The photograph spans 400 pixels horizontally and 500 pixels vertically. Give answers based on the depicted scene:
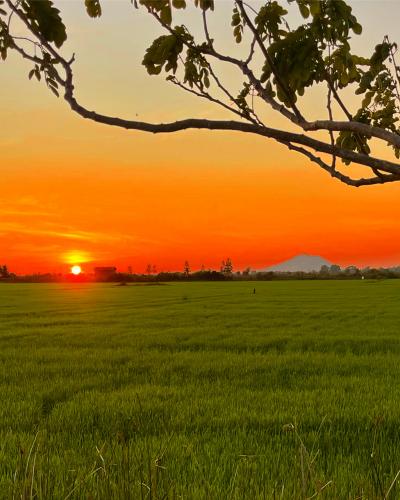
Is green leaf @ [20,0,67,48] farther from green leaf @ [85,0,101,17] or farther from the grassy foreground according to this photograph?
the grassy foreground

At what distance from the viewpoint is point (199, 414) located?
688 centimetres

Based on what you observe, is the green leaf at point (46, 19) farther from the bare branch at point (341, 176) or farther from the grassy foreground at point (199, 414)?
the grassy foreground at point (199, 414)

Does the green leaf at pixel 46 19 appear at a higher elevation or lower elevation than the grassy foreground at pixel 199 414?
higher

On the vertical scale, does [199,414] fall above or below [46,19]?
below

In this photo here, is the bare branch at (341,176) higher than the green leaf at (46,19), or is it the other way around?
the green leaf at (46,19)

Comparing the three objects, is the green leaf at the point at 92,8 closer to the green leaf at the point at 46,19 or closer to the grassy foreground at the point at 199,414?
the green leaf at the point at 46,19

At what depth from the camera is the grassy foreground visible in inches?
136

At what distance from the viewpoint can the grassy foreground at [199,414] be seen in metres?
3.44

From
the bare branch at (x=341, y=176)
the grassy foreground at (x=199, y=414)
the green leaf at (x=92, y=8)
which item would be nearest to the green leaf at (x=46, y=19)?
the green leaf at (x=92, y=8)

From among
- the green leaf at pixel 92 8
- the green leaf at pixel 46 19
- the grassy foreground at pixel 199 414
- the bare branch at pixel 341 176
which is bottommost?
the grassy foreground at pixel 199 414

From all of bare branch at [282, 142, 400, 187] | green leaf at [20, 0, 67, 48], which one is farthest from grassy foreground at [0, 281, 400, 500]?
green leaf at [20, 0, 67, 48]

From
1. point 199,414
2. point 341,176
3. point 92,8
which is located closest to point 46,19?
point 92,8

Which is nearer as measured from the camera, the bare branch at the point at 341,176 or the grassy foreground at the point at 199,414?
the bare branch at the point at 341,176

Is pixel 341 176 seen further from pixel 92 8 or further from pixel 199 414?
pixel 199 414
